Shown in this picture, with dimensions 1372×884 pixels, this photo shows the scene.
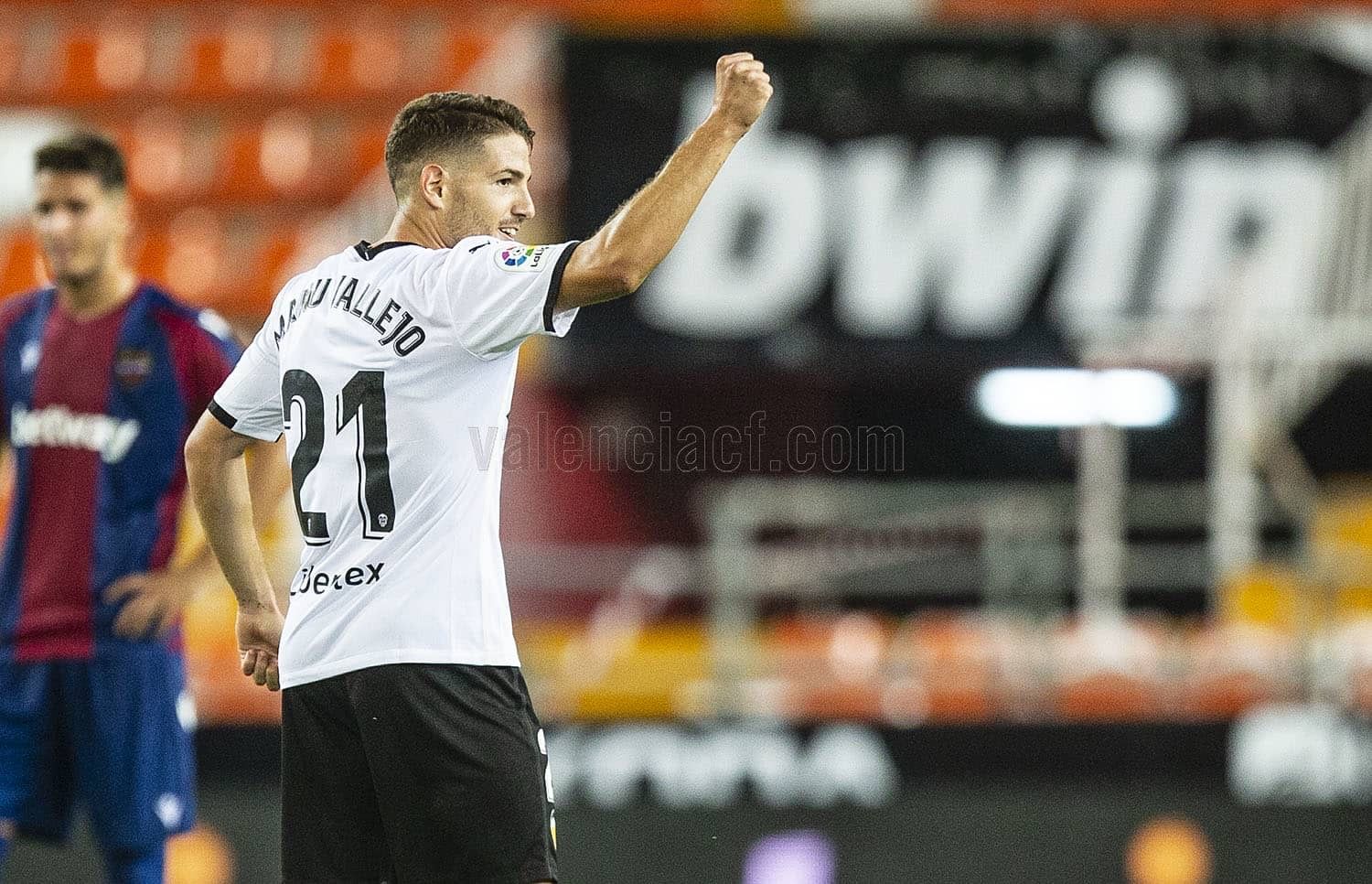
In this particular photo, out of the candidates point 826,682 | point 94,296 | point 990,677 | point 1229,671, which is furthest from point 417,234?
point 1229,671

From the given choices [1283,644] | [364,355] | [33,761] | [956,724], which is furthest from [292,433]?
[1283,644]

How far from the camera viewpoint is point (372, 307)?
3.03 m

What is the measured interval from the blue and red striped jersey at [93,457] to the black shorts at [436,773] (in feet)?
5.29

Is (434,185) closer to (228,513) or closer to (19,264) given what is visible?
(228,513)

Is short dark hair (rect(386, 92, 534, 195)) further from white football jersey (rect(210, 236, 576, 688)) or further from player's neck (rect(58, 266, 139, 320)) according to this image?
player's neck (rect(58, 266, 139, 320))

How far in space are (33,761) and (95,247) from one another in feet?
4.24

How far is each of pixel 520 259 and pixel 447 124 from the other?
0.37 m

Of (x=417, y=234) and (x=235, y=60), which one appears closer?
(x=417, y=234)

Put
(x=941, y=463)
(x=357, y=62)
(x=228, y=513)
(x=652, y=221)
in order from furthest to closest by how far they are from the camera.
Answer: (x=357, y=62)
(x=941, y=463)
(x=228, y=513)
(x=652, y=221)

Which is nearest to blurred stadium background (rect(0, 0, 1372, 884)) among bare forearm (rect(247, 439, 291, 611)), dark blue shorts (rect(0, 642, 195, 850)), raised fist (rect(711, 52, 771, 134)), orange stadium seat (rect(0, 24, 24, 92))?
orange stadium seat (rect(0, 24, 24, 92))

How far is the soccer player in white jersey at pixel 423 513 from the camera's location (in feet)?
9.59

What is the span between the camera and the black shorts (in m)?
2.94

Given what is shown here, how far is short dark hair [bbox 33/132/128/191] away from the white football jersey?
1736 millimetres

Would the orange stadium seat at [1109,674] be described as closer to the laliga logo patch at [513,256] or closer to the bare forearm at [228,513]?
the bare forearm at [228,513]
